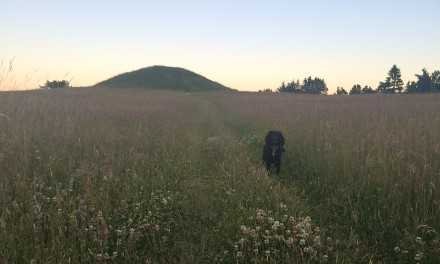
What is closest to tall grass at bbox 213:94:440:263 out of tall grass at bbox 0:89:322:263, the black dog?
the black dog

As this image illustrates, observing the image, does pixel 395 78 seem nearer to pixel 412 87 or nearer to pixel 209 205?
pixel 412 87

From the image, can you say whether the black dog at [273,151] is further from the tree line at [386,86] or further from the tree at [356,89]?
the tree at [356,89]

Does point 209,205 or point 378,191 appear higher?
point 378,191

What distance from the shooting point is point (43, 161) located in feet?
17.3

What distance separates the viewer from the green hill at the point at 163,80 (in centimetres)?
7156

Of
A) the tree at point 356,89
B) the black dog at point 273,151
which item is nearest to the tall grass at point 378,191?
the black dog at point 273,151

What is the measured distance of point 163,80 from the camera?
7644 centimetres

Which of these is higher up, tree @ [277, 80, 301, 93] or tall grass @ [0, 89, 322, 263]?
tree @ [277, 80, 301, 93]

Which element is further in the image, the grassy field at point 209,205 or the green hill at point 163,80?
the green hill at point 163,80

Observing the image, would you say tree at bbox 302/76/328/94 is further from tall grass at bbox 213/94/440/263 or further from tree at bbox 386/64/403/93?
tall grass at bbox 213/94/440/263

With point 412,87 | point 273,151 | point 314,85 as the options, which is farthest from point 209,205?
point 314,85

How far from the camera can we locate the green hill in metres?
71.6

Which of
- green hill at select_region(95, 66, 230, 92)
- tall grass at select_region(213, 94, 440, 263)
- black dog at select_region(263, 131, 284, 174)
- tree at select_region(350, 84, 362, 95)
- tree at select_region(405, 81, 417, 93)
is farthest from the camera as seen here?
tree at select_region(350, 84, 362, 95)

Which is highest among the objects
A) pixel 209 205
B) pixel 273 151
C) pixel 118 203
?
pixel 273 151
